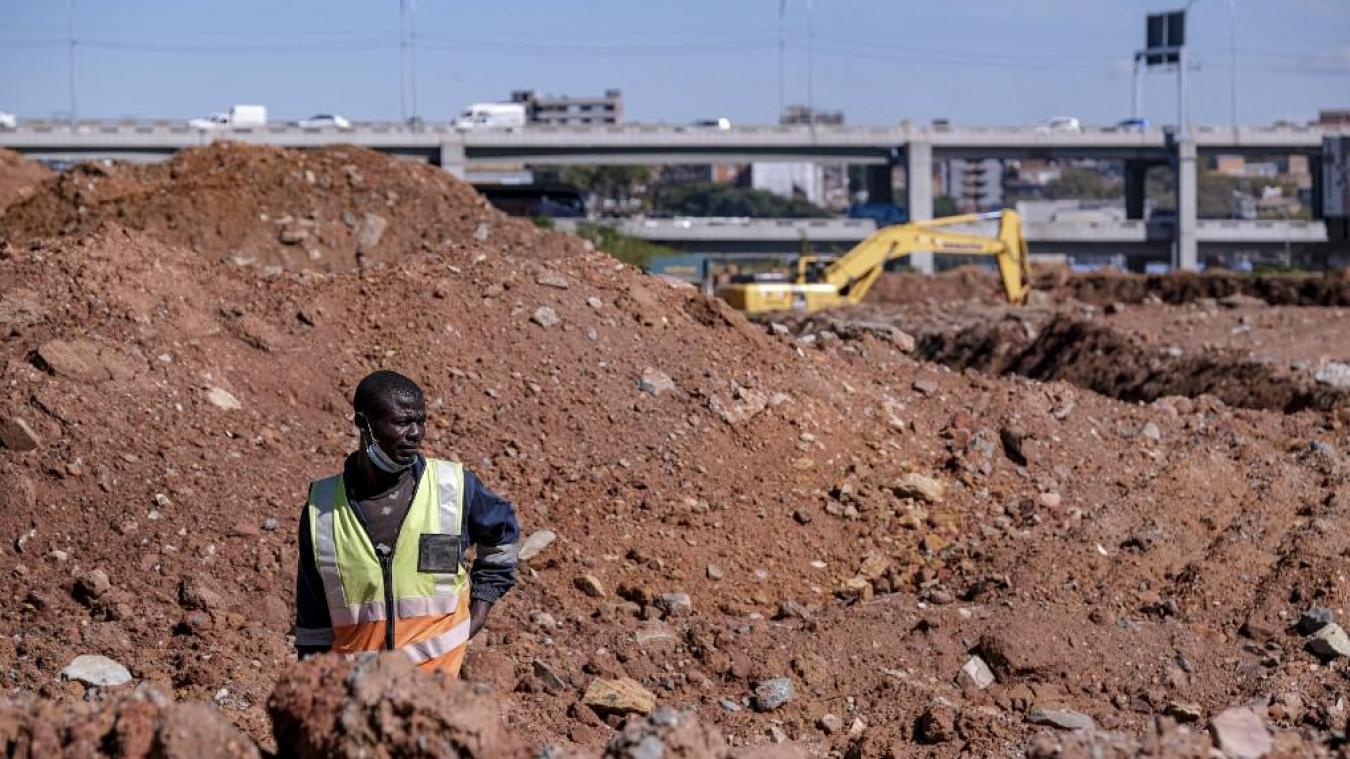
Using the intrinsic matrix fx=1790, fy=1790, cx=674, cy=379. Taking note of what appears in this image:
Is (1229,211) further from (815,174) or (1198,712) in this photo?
(1198,712)

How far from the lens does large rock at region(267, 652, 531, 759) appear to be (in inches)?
164

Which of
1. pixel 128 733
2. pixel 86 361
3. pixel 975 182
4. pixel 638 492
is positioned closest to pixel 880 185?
pixel 638 492

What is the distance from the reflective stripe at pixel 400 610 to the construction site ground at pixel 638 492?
57.0 inches

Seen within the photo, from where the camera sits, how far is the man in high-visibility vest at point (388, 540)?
4.93m

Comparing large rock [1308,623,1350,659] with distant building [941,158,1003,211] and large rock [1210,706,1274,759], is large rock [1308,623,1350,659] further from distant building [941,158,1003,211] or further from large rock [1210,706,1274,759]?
distant building [941,158,1003,211]

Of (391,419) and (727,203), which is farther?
(727,203)

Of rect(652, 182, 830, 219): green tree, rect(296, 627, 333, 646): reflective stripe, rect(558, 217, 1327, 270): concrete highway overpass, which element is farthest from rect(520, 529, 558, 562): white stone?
rect(652, 182, 830, 219): green tree

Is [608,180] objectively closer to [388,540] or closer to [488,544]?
[488,544]

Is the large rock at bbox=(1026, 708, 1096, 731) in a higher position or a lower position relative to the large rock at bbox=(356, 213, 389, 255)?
lower

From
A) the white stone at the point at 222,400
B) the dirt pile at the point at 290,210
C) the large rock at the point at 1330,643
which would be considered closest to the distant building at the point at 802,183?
the dirt pile at the point at 290,210

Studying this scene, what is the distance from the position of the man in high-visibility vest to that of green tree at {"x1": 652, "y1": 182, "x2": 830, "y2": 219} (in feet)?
412

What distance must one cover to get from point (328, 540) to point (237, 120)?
58531 mm

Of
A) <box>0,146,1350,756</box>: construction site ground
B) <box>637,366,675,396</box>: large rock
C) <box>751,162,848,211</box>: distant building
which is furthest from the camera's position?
<box>751,162,848,211</box>: distant building

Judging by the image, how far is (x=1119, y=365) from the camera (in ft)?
65.5
